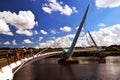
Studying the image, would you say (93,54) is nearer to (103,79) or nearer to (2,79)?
(103,79)

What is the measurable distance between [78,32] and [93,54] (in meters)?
60.3

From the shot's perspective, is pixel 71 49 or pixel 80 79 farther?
pixel 71 49

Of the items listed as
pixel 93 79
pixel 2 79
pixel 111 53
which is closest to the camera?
pixel 2 79

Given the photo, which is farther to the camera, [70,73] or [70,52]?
[70,52]

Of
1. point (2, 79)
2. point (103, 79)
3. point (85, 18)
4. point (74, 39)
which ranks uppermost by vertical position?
point (85, 18)

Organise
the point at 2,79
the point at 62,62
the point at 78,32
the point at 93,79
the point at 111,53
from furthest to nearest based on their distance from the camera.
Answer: the point at 111,53, the point at 78,32, the point at 62,62, the point at 93,79, the point at 2,79

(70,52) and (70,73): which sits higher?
(70,52)

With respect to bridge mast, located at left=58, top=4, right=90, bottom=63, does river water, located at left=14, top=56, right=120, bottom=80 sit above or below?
below

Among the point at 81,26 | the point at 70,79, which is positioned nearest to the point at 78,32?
the point at 81,26

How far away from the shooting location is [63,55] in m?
98.2

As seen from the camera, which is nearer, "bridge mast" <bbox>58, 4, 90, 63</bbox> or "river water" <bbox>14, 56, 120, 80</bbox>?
"river water" <bbox>14, 56, 120, 80</bbox>

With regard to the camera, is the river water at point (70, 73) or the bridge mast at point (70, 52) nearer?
the river water at point (70, 73)

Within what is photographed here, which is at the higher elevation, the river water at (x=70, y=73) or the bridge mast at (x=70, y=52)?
the bridge mast at (x=70, y=52)

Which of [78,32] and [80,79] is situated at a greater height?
[78,32]
